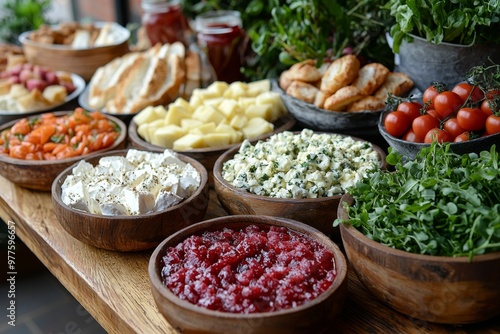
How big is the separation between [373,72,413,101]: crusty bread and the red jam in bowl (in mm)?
910

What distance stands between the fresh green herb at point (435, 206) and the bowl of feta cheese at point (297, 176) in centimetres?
19

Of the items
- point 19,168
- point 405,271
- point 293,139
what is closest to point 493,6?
point 293,139

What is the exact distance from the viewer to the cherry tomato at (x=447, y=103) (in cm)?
195

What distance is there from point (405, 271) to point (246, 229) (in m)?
0.51

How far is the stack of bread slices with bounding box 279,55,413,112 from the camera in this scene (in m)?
2.35

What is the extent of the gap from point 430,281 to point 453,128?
2.19 feet

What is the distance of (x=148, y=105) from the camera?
9.30ft

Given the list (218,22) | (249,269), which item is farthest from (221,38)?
(249,269)

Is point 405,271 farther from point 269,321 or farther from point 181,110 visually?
point 181,110

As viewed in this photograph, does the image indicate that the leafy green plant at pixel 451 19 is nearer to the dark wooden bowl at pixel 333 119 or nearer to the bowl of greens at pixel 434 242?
the dark wooden bowl at pixel 333 119

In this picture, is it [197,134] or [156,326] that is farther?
[197,134]

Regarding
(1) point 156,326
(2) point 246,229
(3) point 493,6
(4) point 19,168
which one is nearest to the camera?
(1) point 156,326

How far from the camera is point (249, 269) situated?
5.11 feet

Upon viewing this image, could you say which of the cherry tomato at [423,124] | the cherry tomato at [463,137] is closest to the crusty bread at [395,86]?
the cherry tomato at [423,124]
